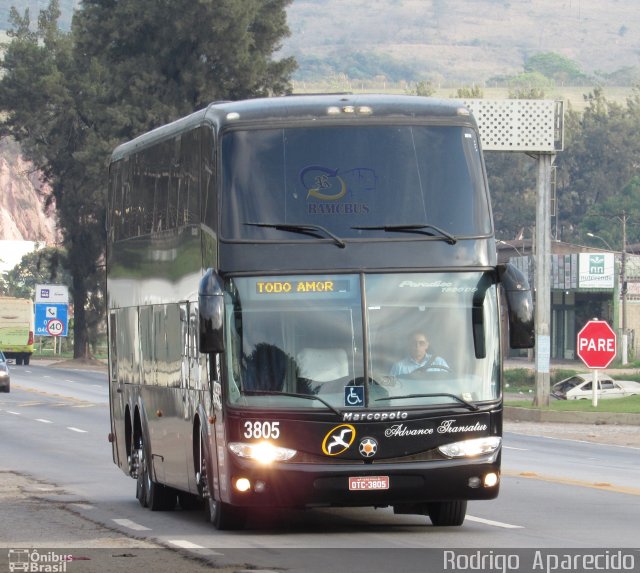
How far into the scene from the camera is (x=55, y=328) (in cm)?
8181

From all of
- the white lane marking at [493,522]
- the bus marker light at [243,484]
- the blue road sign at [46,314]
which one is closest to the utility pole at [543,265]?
the white lane marking at [493,522]

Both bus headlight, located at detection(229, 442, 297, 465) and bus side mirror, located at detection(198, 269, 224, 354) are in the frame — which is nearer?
bus side mirror, located at detection(198, 269, 224, 354)

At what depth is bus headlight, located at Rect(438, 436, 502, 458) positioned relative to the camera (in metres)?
14.8

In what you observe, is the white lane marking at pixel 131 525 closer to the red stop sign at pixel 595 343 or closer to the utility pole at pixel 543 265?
the red stop sign at pixel 595 343

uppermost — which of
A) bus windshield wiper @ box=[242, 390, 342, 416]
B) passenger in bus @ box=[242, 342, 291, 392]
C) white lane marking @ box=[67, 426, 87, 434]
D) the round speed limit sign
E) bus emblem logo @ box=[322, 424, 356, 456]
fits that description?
passenger in bus @ box=[242, 342, 291, 392]

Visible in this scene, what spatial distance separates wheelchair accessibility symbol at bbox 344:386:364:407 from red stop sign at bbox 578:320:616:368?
30357 mm

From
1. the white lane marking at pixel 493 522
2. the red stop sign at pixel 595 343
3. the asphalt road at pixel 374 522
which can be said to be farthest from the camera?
the red stop sign at pixel 595 343

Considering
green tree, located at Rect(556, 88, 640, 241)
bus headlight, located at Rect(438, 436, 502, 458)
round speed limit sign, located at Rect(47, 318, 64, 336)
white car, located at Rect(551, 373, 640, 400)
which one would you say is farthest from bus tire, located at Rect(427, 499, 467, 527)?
green tree, located at Rect(556, 88, 640, 241)

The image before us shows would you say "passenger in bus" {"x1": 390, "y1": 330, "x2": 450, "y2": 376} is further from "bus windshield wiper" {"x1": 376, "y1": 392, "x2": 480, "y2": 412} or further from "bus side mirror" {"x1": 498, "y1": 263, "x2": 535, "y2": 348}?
"bus side mirror" {"x1": 498, "y1": 263, "x2": 535, "y2": 348}

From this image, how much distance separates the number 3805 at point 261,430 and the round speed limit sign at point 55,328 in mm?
67571

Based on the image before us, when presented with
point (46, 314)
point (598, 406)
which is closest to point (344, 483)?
point (598, 406)

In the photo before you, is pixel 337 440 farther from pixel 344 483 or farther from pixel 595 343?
pixel 595 343

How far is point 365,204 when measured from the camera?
1506cm

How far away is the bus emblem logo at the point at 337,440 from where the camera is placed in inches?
574
